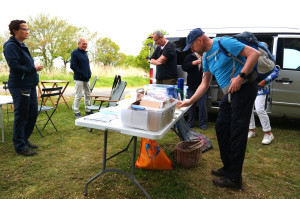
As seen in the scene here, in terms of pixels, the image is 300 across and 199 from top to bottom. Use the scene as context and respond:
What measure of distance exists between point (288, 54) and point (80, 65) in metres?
4.39

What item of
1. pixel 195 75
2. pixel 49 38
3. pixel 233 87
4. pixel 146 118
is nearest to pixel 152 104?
pixel 146 118

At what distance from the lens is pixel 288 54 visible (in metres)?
4.17

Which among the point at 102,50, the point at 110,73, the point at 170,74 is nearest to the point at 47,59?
the point at 102,50

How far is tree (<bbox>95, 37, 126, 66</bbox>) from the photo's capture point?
32469mm

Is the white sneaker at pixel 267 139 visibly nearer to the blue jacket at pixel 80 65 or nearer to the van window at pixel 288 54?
the van window at pixel 288 54

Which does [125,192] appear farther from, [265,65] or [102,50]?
[102,50]

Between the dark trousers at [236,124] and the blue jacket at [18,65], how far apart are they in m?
2.51

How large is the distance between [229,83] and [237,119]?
36cm

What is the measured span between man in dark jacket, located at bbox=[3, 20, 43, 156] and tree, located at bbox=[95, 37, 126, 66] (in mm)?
30703

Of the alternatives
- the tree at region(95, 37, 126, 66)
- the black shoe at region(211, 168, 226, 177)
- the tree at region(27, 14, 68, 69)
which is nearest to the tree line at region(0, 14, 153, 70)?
the tree at region(27, 14, 68, 69)

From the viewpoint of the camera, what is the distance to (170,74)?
166 inches

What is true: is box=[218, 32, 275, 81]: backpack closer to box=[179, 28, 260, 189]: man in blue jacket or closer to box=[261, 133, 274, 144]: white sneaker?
box=[179, 28, 260, 189]: man in blue jacket

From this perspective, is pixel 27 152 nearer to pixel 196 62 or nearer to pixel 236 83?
pixel 236 83

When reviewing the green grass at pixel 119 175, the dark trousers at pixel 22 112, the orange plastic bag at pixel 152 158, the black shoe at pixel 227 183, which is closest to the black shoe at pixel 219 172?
the green grass at pixel 119 175
